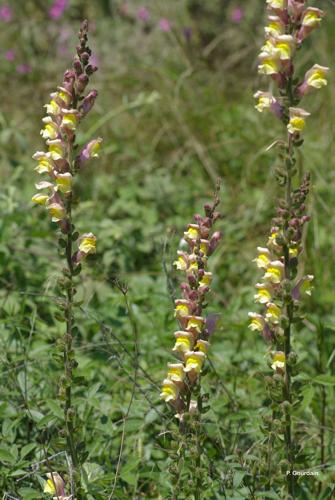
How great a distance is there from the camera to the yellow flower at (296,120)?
6.73ft

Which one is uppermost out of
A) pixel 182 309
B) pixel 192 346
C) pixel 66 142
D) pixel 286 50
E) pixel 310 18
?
pixel 310 18

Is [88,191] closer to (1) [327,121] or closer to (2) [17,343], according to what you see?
(1) [327,121]

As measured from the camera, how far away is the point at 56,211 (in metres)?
2.20

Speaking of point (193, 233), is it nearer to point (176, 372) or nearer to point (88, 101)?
point (176, 372)

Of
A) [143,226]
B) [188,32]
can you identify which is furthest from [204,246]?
[188,32]

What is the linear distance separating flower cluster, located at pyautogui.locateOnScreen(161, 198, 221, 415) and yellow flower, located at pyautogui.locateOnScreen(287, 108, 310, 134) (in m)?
0.28

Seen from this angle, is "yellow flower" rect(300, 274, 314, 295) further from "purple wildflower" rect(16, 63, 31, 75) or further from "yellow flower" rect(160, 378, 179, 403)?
"purple wildflower" rect(16, 63, 31, 75)

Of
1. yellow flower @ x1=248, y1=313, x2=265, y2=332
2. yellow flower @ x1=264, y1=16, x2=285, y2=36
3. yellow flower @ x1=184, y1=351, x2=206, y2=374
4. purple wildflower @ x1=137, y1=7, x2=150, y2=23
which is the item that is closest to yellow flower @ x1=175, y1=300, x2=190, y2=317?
yellow flower @ x1=184, y1=351, x2=206, y2=374

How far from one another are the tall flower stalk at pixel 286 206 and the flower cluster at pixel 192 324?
170 millimetres

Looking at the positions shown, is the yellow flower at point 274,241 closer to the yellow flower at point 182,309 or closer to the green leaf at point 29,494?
the yellow flower at point 182,309

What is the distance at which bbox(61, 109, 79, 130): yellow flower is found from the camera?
215 centimetres

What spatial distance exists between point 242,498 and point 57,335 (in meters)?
1.32

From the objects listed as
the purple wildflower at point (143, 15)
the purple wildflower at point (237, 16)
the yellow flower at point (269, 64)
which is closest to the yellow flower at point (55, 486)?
the yellow flower at point (269, 64)

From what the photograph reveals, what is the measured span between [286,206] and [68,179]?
0.60 metres
